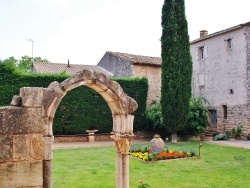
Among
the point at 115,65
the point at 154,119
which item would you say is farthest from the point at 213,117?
the point at 115,65

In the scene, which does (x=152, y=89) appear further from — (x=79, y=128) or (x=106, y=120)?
(x=79, y=128)

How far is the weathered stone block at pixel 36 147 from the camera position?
498 cm

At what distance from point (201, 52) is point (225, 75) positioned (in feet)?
11.8

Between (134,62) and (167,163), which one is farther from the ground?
(134,62)

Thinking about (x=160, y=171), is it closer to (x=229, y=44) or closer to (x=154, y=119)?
(x=154, y=119)

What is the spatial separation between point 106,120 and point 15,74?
684cm

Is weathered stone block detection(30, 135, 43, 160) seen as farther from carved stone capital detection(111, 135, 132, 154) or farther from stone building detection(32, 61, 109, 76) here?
stone building detection(32, 61, 109, 76)

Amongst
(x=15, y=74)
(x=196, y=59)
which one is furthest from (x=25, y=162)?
(x=196, y=59)

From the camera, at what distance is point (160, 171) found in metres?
11.6

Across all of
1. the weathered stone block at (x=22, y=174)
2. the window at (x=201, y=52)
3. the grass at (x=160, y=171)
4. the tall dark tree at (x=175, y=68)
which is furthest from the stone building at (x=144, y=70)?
the weathered stone block at (x=22, y=174)

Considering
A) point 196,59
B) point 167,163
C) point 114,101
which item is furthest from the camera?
point 196,59

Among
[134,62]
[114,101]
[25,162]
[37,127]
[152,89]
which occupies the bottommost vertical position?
[25,162]

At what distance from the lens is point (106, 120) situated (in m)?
22.6

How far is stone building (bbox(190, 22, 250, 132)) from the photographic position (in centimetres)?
2312
